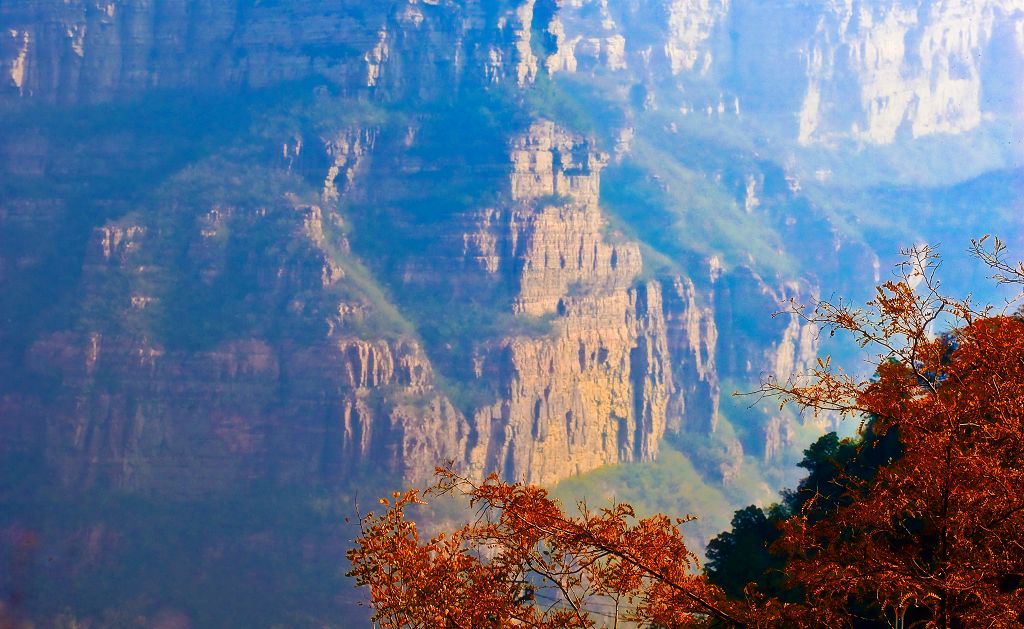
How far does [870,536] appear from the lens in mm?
12875

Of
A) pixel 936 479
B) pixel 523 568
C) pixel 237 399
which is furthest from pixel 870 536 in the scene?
pixel 237 399

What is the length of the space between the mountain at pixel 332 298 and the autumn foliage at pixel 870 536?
2380 inches

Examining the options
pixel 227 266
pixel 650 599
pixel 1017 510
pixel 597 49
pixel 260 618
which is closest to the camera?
pixel 1017 510

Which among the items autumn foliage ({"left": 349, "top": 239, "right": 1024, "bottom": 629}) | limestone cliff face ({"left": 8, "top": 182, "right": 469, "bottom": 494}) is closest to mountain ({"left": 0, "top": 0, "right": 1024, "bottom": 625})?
limestone cliff face ({"left": 8, "top": 182, "right": 469, "bottom": 494})

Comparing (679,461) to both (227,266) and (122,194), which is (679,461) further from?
(122,194)

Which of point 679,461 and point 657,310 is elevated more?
point 657,310

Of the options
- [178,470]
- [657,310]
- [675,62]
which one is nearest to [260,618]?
[178,470]

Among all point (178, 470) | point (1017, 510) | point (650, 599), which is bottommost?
point (650, 599)

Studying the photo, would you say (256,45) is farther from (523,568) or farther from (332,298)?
(523,568)

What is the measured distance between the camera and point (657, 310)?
355 ft

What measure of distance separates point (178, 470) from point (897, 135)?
4092 inches

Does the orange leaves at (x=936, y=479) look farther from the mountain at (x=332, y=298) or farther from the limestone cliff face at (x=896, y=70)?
the limestone cliff face at (x=896, y=70)

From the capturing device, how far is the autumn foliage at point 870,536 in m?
12.1

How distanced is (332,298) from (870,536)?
82.7 metres
